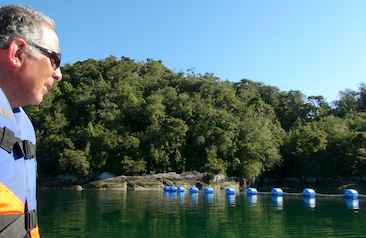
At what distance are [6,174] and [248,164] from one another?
31735 mm

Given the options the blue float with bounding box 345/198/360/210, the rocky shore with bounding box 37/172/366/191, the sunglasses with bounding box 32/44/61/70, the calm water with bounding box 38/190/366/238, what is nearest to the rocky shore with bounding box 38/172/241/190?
the rocky shore with bounding box 37/172/366/191

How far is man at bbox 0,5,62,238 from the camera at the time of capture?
0.79 meters

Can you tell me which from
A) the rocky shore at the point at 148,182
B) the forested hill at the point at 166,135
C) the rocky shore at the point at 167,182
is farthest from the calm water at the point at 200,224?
the forested hill at the point at 166,135

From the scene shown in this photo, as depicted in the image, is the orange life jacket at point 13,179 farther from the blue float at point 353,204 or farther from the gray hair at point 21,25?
the blue float at point 353,204

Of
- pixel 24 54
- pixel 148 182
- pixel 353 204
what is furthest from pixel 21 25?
pixel 148 182

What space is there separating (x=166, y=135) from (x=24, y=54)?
29.8m

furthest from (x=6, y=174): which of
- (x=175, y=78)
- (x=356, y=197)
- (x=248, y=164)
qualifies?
(x=175, y=78)

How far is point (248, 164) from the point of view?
31219mm

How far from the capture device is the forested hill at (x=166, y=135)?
97.1 feet

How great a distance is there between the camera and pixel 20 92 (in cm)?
94

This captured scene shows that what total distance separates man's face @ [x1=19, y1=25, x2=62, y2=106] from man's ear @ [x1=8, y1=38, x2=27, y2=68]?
0.02m

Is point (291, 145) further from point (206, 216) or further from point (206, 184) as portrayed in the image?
point (206, 216)

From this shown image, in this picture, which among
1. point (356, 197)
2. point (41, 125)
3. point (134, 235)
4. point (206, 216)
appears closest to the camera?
point (134, 235)

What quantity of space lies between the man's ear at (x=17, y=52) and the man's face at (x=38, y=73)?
0.02 metres
